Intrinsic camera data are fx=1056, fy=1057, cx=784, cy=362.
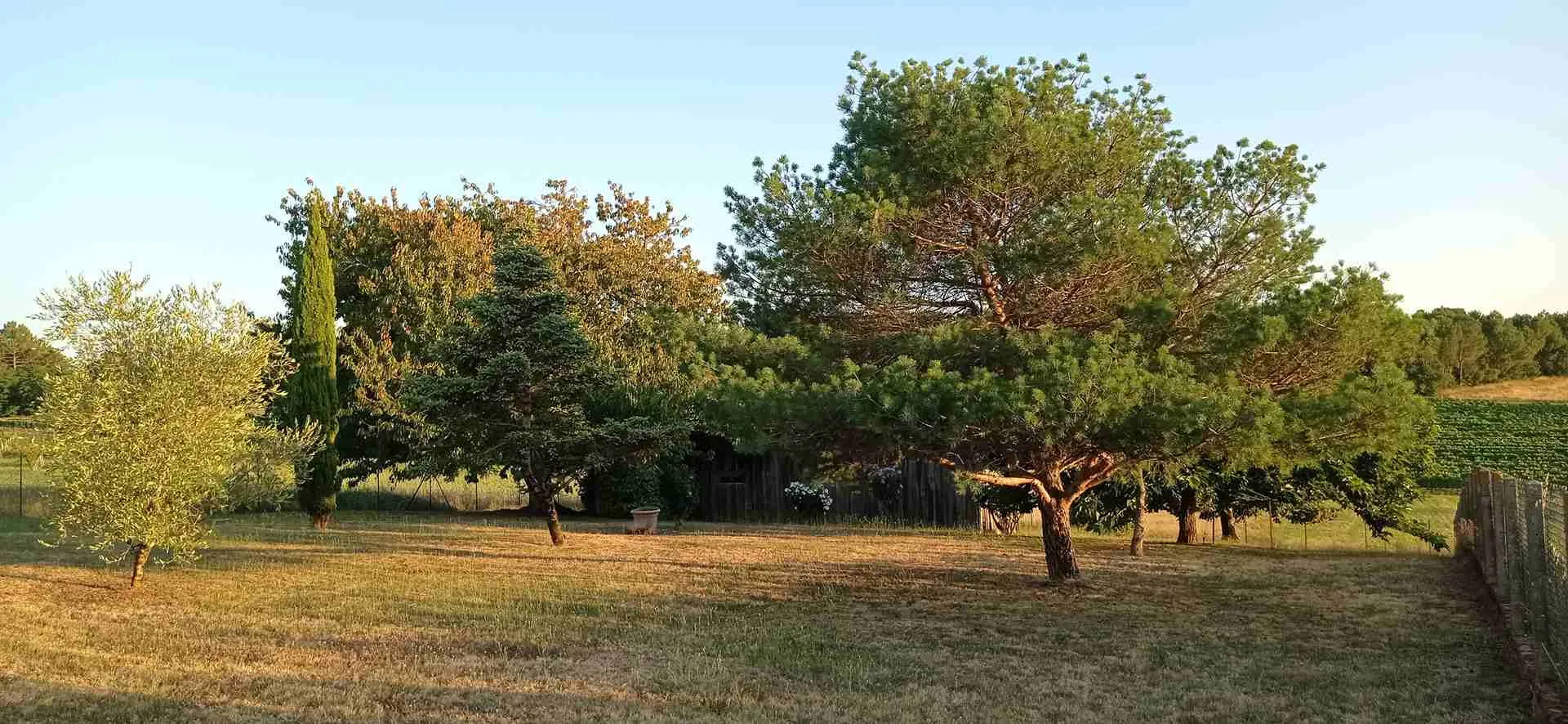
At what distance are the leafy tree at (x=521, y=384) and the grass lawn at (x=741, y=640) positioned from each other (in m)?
2.07

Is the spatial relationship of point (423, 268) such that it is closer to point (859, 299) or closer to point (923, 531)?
point (923, 531)

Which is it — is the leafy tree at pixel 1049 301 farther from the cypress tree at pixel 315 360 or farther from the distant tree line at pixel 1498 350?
the distant tree line at pixel 1498 350

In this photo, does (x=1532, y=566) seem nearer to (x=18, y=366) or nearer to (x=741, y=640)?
(x=741, y=640)

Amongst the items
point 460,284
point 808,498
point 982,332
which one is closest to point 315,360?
point 460,284

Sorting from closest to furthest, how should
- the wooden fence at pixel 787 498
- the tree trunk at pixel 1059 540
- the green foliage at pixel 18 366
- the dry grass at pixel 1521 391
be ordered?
the tree trunk at pixel 1059 540 < the wooden fence at pixel 787 498 < the green foliage at pixel 18 366 < the dry grass at pixel 1521 391

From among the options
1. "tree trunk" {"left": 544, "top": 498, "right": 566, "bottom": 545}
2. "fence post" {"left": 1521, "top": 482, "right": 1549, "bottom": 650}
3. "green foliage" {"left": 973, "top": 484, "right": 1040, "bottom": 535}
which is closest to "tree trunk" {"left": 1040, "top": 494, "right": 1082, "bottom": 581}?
"fence post" {"left": 1521, "top": 482, "right": 1549, "bottom": 650}

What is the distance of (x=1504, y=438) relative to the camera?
5256 cm

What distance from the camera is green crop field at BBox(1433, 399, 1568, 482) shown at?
45.8 metres

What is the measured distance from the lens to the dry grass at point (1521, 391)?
72.7 metres

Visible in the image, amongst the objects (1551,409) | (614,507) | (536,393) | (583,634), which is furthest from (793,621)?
(1551,409)

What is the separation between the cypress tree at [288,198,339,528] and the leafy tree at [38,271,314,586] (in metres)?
10.2

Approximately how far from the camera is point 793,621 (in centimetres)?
1184

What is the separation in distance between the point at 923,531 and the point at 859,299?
11.3 meters

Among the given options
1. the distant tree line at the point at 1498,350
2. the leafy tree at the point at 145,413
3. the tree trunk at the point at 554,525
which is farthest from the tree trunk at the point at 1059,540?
the distant tree line at the point at 1498,350
